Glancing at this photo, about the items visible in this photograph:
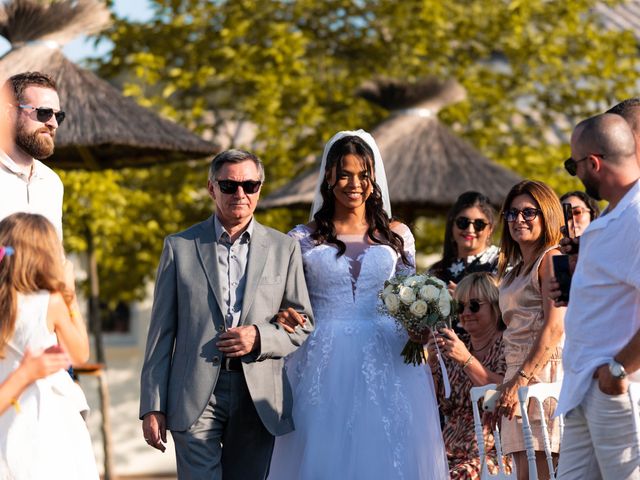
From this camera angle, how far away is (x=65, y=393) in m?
5.11

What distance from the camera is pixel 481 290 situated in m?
7.54

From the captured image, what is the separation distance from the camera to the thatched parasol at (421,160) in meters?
11.7

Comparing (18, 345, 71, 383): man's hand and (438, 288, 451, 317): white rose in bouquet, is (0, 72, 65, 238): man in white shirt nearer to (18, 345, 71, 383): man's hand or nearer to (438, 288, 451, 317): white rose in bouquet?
(18, 345, 71, 383): man's hand

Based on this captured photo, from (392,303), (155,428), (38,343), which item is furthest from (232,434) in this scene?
(38,343)

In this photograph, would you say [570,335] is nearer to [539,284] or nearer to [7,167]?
[539,284]

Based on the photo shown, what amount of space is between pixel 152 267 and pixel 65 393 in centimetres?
1040

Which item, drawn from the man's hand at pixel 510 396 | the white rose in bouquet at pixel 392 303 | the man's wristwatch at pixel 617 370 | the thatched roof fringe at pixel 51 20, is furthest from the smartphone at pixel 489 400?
the thatched roof fringe at pixel 51 20

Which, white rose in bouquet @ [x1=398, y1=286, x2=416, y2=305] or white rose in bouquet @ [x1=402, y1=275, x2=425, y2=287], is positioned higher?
white rose in bouquet @ [x1=402, y1=275, x2=425, y2=287]

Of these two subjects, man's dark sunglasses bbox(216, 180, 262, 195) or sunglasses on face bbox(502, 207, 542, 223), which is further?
sunglasses on face bbox(502, 207, 542, 223)

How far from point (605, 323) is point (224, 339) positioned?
2.02 metres

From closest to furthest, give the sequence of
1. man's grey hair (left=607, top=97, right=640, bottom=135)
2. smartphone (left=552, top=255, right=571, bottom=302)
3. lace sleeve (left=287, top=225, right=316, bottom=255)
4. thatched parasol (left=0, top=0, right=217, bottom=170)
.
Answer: man's grey hair (left=607, top=97, right=640, bottom=135)
smartphone (left=552, top=255, right=571, bottom=302)
lace sleeve (left=287, top=225, right=316, bottom=255)
thatched parasol (left=0, top=0, right=217, bottom=170)

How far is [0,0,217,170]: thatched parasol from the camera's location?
10.2 meters

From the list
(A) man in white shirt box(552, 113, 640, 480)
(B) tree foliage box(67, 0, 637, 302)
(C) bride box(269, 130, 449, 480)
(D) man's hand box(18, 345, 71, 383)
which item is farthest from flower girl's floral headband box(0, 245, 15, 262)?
(B) tree foliage box(67, 0, 637, 302)

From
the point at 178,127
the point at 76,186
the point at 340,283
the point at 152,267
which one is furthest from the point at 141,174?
the point at 340,283
